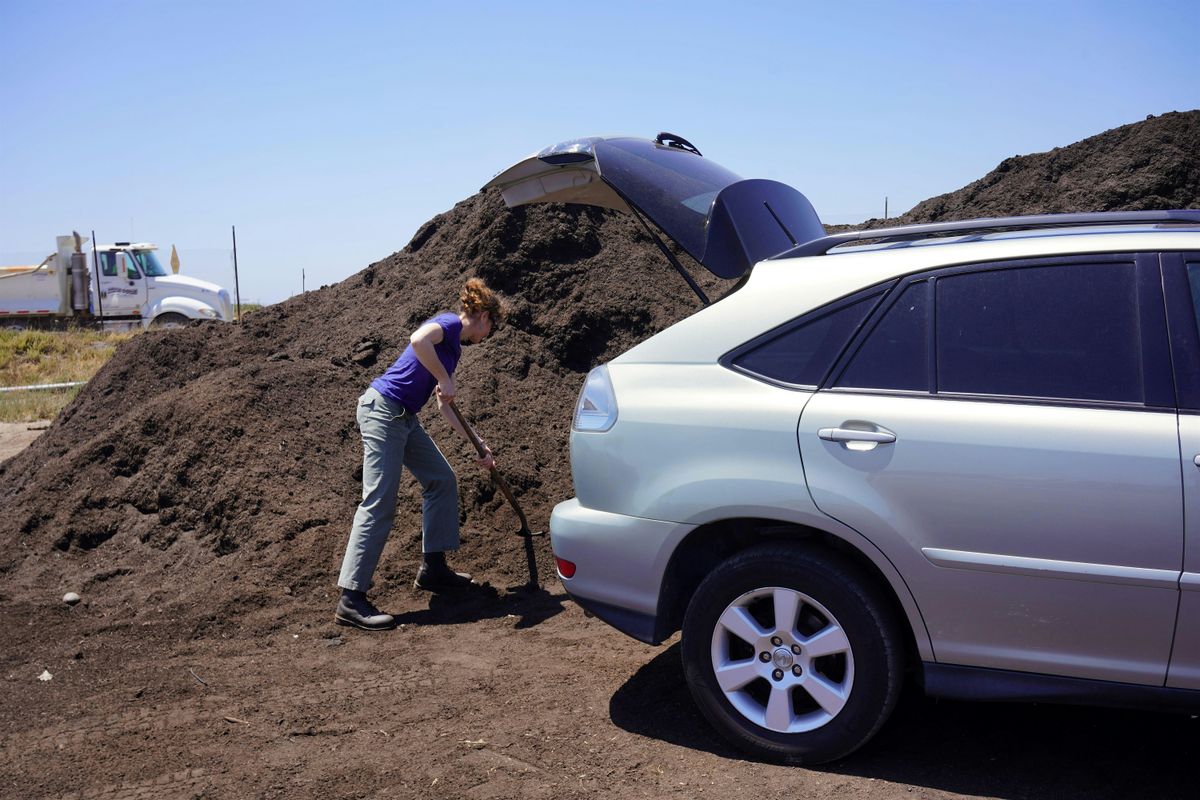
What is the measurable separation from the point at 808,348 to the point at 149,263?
2421 centimetres

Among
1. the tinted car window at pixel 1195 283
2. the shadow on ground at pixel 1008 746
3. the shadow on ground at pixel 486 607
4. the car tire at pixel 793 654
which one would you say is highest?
the tinted car window at pixel 1195 283

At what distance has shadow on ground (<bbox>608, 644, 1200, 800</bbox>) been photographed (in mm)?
3521

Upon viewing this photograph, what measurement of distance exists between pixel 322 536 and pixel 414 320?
9.67 ft

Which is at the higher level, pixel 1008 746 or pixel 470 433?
pixel 470 433

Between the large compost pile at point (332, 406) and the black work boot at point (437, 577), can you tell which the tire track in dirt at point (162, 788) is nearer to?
the large compost pile at point (332, 406)

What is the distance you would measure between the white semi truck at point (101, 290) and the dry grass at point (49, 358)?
1318 millimetres

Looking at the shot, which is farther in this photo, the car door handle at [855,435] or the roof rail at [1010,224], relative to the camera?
the roof rail at [1010,224]

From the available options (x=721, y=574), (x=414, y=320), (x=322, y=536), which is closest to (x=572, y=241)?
(x=414, y=320)

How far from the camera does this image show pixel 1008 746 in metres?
3.83

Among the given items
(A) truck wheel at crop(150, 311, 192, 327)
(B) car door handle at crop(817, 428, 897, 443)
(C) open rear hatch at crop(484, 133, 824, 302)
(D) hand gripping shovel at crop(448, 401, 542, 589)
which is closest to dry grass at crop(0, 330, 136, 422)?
(A) truck wheel at crop(150, 311, 192, 327)

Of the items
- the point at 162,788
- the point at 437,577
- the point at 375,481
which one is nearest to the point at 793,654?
the point at 162,788

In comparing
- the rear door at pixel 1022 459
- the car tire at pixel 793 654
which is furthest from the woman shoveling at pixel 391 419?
the rear door at pixel 1022 459

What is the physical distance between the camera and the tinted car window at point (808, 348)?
374cm

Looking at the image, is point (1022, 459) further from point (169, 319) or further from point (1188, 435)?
point (169, 319)
